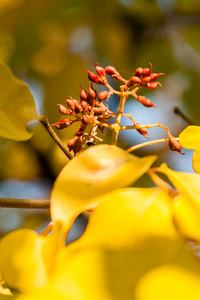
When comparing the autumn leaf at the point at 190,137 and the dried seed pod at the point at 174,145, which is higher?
the autumn leaf at the point at 190,137

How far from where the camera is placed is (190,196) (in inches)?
16.8

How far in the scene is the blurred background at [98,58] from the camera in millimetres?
1646

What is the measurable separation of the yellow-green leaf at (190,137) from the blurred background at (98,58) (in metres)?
1.03

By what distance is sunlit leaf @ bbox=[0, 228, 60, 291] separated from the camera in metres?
0.41

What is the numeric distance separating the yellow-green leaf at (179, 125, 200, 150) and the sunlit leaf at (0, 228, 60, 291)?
264 mm

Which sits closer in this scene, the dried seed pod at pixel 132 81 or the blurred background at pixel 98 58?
the dried seed pod at pixel 132 81

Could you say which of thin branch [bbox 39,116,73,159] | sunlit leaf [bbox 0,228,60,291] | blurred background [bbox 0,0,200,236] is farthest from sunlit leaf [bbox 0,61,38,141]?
blurred background [bbox 0,0,200,236]

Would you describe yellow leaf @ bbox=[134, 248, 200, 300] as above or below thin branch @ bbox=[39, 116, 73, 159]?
below

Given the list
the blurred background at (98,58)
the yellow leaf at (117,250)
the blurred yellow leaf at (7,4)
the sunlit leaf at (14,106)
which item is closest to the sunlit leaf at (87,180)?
the yellow leaf at (117,250)

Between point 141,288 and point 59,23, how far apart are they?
1.48 metres

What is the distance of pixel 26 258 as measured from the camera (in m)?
0.45

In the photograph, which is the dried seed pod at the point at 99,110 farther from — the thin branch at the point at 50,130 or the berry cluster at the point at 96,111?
the thin branch at the point at 50,130

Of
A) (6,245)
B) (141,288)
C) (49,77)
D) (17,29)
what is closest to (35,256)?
(6,245)

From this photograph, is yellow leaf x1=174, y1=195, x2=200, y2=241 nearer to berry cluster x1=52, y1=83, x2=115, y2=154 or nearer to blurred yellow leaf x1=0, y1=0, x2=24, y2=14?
berry cluster x1=52, y1=83, x2=115, y2=154
